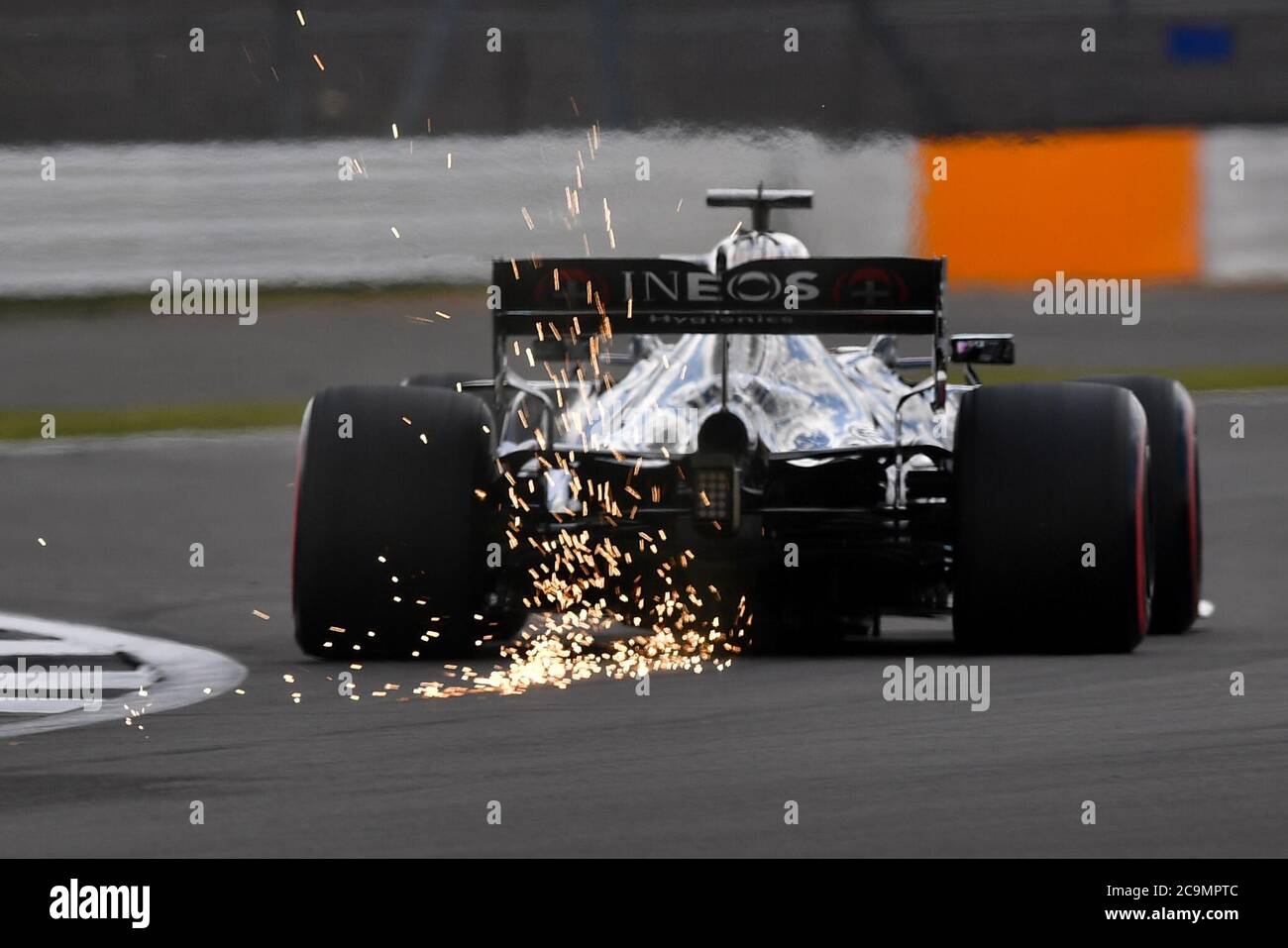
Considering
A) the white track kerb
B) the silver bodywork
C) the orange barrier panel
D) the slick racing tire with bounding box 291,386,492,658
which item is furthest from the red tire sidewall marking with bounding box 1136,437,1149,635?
the orange barrier panel

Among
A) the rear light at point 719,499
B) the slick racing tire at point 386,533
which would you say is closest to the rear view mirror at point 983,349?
the rear light at point 719,499

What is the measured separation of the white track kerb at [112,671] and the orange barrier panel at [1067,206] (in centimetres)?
966

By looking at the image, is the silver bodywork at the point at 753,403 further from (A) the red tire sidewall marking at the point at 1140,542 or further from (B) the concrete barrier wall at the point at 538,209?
(B) the concrete barrier wall at the point at 538,209

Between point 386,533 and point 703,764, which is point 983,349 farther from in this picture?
point 703,764

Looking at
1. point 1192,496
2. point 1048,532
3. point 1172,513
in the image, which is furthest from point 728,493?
point 1192,496

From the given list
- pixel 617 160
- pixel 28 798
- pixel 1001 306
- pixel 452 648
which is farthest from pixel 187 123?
pixel 28 798

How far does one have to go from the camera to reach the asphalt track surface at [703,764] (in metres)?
6.32

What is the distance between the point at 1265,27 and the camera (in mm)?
23422

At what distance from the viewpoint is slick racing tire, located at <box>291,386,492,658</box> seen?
32.4 feet

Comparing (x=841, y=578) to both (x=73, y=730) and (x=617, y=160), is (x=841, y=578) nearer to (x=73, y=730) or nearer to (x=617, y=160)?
(x=73, y=730)

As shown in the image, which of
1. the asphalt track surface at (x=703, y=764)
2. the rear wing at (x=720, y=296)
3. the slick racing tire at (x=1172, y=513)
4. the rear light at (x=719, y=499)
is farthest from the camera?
the slick racing tire at (x=1172, y=513)

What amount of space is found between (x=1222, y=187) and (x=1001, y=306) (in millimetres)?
2081

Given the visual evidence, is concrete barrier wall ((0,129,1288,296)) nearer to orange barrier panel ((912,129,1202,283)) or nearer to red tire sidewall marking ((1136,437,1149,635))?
orange barrier panel ((912,129,1202,283))

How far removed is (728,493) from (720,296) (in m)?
0.80
